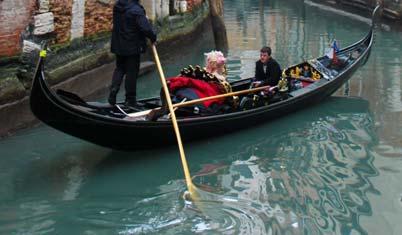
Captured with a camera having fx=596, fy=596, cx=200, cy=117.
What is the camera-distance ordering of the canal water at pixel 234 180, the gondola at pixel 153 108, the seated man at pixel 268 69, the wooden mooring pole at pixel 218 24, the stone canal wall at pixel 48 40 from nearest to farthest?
the canal water at pixel 234 180 < the gondola at pixel 153 108 < the stone canal wall at pixel 48 40 < the seated man at pixel 268 69 < the wooden mooring pole at pixel 218 24

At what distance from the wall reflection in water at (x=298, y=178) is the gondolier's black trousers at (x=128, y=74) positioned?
2.48 feet

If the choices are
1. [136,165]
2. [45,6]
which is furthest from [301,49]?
[136,165]

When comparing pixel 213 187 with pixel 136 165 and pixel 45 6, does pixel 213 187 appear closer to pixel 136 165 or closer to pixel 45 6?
pixel 136 165

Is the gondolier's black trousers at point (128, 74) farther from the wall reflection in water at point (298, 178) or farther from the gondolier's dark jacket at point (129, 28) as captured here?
the wall reflection in water at point (298, 178)

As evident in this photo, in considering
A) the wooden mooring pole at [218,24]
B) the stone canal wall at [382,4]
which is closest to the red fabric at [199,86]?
the wooden mooring pole at [218,24]

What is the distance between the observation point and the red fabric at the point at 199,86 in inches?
162

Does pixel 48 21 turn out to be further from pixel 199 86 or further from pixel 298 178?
pixel 298 178

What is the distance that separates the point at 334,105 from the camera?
5.25 m

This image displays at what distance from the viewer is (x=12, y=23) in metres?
4.28

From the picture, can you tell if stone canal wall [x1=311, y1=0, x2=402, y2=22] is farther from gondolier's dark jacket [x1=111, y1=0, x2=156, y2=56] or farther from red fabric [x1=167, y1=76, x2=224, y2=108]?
gondolier's dark jacket [x1=111, y1=0, x2=156, y2=56]

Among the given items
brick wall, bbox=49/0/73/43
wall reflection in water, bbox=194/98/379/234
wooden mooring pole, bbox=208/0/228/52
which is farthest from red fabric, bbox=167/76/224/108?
wooden mooring pole, bbox=208/0/228/52

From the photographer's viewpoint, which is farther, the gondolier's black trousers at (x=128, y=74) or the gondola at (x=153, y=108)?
the gondolier's black trousers at (x=128, y=74)

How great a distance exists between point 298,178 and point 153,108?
1175mm

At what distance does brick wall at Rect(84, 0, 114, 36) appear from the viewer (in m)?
5.56
